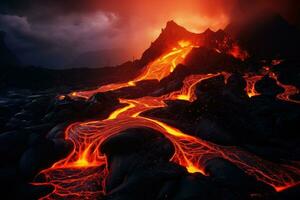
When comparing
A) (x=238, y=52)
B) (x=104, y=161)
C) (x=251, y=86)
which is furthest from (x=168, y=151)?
(x=238, y=52)

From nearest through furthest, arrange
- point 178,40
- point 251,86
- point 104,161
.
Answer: point 104,161
point 251,86
point 178,40

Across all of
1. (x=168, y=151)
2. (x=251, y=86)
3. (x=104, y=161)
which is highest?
(x=251, y=86)

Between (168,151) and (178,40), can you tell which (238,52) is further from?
(168,151)

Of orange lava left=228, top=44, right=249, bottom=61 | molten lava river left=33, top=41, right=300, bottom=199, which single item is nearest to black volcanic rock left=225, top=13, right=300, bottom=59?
orange lava left=228, top=44, right=249, bottom=61

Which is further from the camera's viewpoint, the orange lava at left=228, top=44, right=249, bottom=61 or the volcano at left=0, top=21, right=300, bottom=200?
the orange lava at left=228, top=44, right=249, bottom=61

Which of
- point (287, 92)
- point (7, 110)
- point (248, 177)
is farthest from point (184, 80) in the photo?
point (7, 110)

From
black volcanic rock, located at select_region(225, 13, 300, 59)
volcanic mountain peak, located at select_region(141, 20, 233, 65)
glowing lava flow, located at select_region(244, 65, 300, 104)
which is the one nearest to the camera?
glowing lava flow, located at select_region(244, 65, 300, 104)

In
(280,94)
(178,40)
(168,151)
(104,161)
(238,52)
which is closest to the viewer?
(168,151)

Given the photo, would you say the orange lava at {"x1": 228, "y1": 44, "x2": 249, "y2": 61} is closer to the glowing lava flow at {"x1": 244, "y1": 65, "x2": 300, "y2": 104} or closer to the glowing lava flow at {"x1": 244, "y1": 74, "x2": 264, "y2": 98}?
the glowing lava flow at {"x1": 244, "y1": 65, "x2": 300, "y2": 104}

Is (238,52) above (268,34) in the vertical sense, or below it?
below
